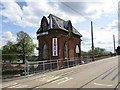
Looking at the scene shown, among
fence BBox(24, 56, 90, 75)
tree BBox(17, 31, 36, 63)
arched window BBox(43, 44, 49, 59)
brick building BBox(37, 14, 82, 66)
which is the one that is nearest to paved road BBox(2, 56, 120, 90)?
fence BBox(24, 56, 90, 75)

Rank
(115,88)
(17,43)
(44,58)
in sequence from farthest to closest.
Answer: (17,43) < (44,58) < (115,88)

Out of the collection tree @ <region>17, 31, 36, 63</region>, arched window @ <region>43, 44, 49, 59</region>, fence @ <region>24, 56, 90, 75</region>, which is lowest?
fence @ <region>24, 56, 90, 75</region>

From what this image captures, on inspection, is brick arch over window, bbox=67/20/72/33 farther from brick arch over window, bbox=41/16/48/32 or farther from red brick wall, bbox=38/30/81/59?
brick arch over window, bbox=41/16/48/32

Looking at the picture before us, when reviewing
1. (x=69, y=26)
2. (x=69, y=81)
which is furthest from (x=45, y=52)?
(x=69, y=81)

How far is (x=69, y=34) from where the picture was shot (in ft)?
79.0

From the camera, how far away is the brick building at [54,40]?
67.0ft

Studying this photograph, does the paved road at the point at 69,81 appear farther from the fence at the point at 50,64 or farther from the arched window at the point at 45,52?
the arched window at the point at 45,52

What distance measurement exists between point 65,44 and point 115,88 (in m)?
16.0

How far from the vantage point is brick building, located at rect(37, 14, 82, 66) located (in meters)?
20.4

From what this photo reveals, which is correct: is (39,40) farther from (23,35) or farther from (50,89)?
(23,35)

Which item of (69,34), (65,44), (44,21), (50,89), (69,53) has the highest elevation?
(44,21)

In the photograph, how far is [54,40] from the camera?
20359mm

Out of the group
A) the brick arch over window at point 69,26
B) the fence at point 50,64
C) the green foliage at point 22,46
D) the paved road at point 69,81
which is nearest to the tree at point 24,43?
the green foliage at point 22,46

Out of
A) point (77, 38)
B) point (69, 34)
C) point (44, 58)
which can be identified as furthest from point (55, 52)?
point (77, 38)
